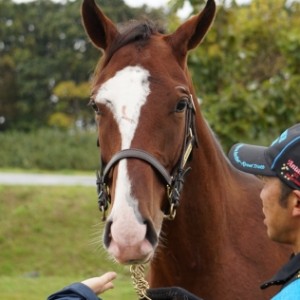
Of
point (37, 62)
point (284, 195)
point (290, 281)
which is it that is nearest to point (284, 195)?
point (284, 195)

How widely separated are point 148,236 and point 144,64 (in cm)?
95

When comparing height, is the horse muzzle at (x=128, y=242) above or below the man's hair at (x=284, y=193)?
below

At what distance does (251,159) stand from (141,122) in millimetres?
630

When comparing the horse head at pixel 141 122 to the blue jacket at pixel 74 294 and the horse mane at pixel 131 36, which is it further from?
the blue jacket at pixel 74 294

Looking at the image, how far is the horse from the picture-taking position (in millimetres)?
3250

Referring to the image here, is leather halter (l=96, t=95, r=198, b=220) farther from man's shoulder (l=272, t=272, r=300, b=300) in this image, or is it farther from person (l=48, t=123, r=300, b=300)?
man's shoulder (l=272, t=272, r=300, b=300)

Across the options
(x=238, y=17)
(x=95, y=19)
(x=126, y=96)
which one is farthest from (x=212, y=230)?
(x=238, y=17)

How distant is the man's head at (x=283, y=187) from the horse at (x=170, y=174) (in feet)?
2.41

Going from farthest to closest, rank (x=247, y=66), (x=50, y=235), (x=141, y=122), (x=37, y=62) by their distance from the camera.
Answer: (x=37, y=62) < (x=50, y=235) < (x=247, y=66) < (x=141, y=122)

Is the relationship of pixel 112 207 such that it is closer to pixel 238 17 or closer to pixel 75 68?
pixel 238 17

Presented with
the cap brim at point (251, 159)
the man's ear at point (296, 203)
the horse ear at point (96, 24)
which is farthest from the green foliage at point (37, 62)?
the man's ear at point (296, 203)

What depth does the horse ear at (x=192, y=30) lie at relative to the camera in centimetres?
376

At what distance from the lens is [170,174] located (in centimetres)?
348

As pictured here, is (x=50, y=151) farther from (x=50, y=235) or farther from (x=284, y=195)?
(x=284, y=195)
